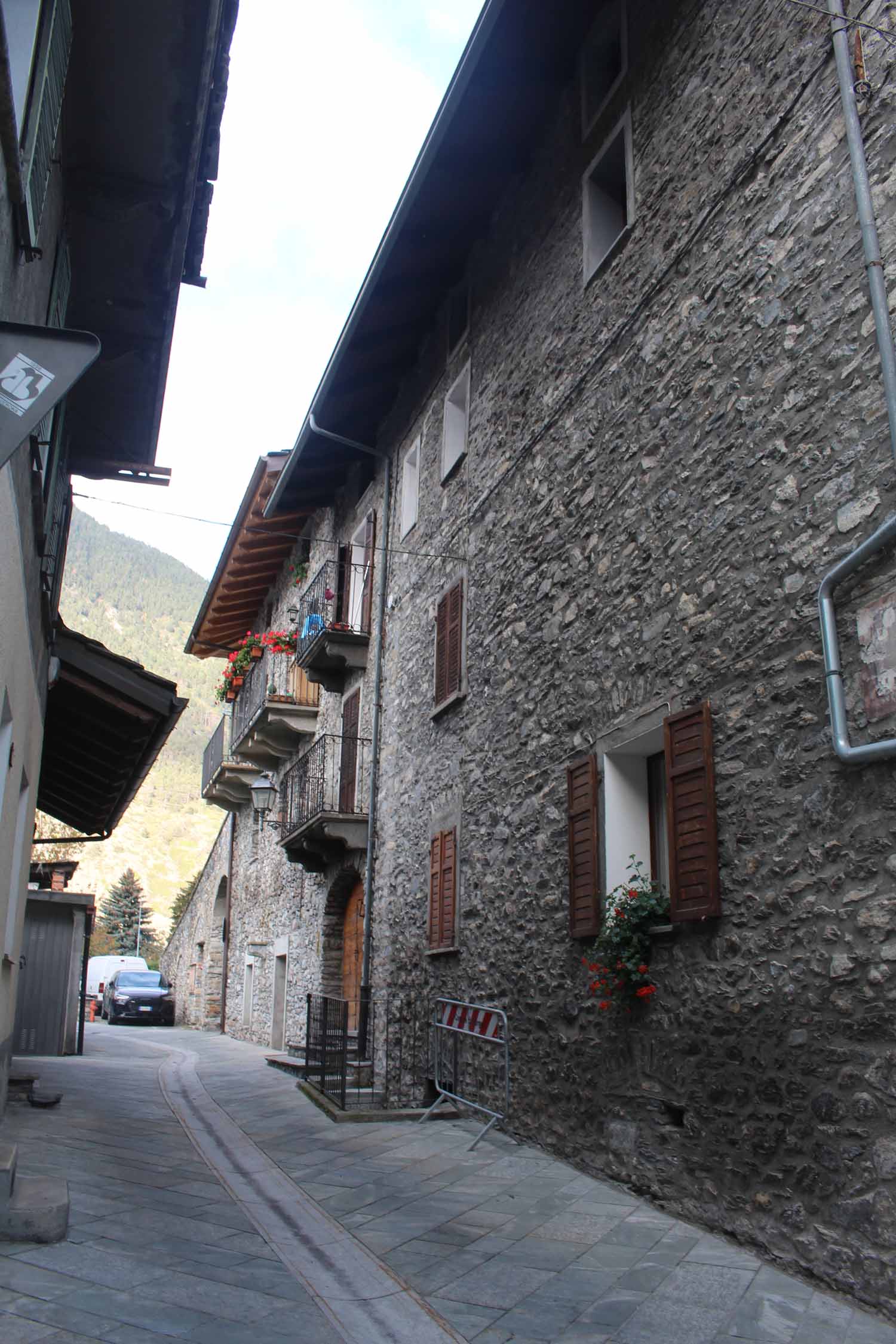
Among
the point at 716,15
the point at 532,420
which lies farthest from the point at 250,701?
the point at 716,15

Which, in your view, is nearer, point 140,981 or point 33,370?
point 33,370

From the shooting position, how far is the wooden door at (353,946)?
1445 centimetres

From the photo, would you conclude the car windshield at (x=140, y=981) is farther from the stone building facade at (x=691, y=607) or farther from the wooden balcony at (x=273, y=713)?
the stone building facade at (x=691, y=607)

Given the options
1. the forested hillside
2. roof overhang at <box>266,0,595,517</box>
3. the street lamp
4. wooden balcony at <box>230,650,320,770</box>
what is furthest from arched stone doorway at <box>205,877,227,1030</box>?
the forested hillside

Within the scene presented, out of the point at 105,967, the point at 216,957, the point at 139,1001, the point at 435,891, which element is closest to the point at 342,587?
the point at 435,891

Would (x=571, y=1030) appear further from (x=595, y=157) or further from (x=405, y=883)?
(x=595, y=157)

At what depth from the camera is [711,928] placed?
5.73 meters

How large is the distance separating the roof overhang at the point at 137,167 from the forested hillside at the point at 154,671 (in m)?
81.2

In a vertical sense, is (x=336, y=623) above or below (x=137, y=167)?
below

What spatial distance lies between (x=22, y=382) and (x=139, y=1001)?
25.3 meters

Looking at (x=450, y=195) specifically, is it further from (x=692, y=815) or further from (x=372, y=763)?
(x=692, y=815)

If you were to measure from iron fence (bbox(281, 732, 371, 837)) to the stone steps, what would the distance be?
855cm

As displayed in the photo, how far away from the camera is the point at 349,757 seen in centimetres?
1493

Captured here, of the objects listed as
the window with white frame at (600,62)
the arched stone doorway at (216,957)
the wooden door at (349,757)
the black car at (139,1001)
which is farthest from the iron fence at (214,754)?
the window with white frame at (600,62)
